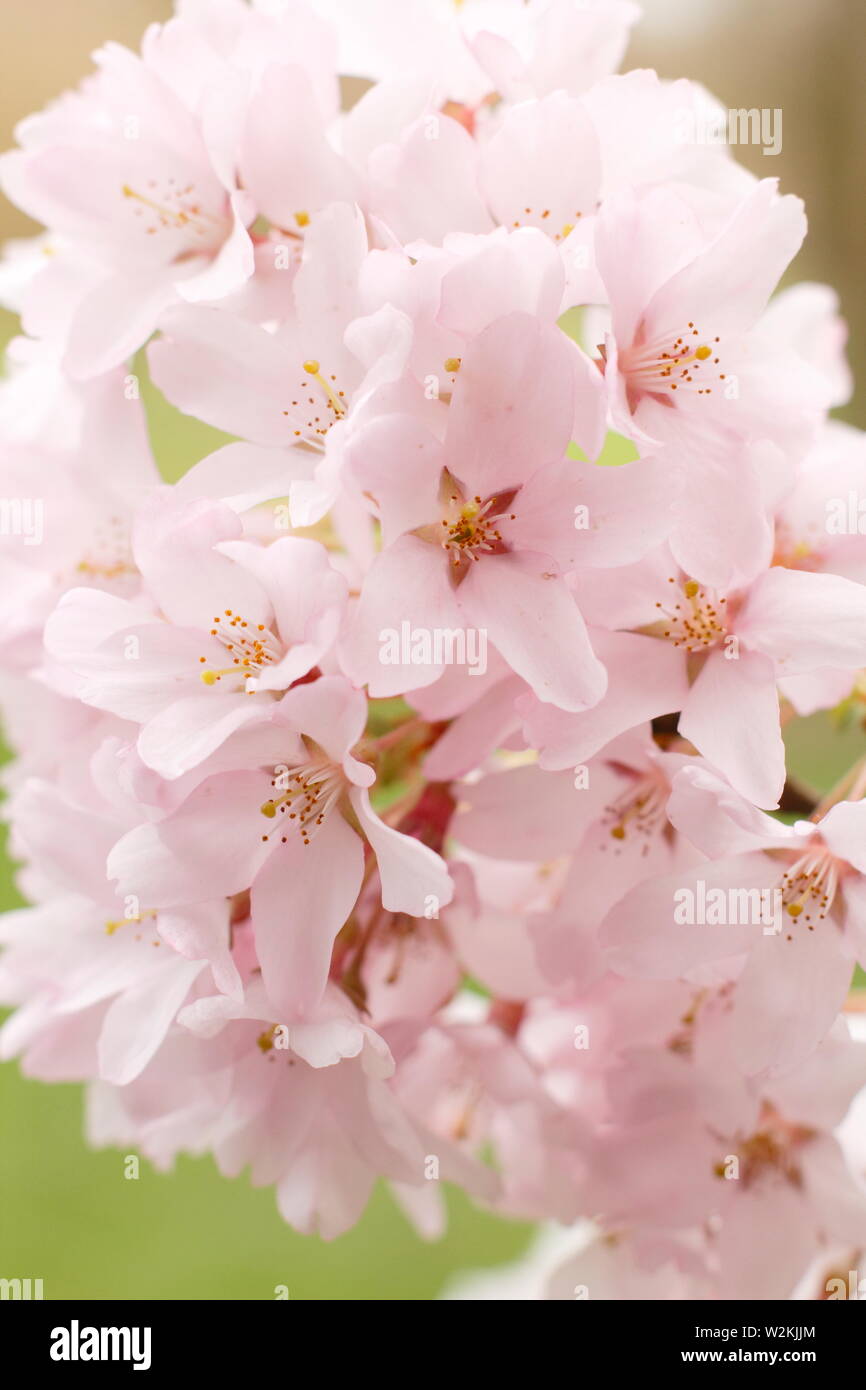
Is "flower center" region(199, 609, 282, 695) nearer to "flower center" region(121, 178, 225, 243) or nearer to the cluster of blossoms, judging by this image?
the cluster of blossoms

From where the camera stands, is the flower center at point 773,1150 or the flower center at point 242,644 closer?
the flower center at point 242,644

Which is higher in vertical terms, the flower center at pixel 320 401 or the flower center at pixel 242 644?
the flower center at pixel 320 401

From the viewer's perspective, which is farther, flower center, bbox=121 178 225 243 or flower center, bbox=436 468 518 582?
flower center, bbox=121 178 225 243

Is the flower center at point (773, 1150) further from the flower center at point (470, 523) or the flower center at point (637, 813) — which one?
the flower center at point (470, 523)

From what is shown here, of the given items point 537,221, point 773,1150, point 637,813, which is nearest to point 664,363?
point 537,221

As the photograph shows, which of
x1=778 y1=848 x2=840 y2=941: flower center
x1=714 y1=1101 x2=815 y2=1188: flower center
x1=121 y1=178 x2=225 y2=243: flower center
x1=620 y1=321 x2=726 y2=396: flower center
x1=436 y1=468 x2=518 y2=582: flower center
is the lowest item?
x1=714 y1=1101 x2=815 y2=1188: flower center

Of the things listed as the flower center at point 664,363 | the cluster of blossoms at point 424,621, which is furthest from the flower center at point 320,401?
the flower center at point 664,363

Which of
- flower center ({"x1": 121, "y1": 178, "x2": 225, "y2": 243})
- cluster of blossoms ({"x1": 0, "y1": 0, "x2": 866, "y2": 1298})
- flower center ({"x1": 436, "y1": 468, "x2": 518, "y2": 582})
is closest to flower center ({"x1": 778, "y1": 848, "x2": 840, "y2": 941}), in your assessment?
cluster of blossoms ({"x1": 0, "y1": 0, "x2": 866, "y2": 1298})

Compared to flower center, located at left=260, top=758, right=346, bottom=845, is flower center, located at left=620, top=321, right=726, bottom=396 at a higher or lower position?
higher
